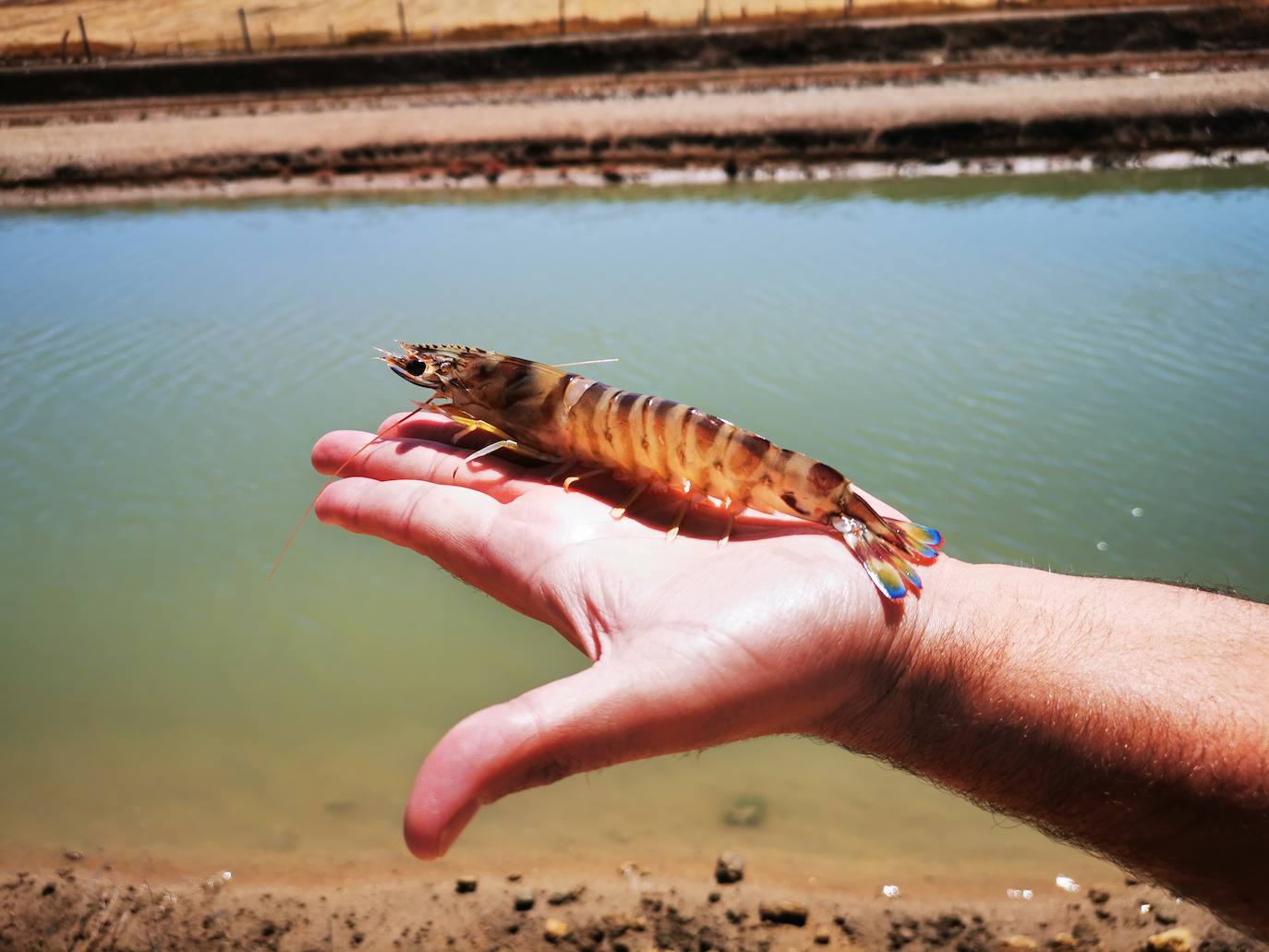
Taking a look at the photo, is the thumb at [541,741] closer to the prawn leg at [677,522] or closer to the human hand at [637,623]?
the human hand at [637,623]

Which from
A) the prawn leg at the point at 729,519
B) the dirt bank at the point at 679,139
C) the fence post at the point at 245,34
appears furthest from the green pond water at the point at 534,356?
the fence post at the point at 245,34

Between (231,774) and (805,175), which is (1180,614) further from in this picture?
(805,175)

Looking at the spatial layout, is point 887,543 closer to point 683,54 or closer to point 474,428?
point 474,428

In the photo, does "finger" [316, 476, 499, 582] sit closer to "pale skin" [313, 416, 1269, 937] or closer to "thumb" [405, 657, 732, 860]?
"pale skin" [313, 416, 1269, 937]

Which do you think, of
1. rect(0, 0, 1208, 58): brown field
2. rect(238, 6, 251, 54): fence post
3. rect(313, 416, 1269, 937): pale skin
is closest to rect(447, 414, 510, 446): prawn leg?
rect(313, 416, 1269, 937): pale skin

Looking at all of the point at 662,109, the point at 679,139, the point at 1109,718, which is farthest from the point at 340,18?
the point at 1109,718

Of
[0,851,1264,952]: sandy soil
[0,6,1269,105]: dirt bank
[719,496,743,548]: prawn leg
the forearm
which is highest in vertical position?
[0,6,1269,105]: dirt bank
